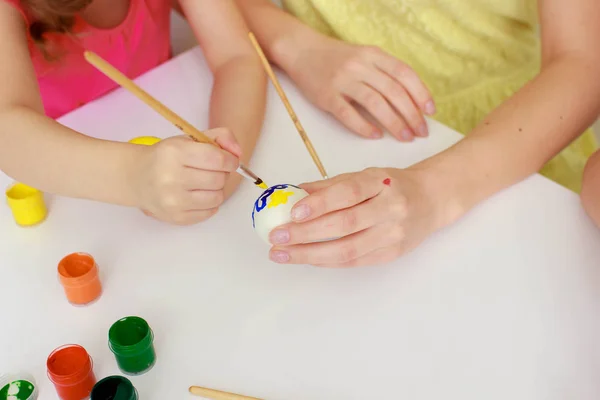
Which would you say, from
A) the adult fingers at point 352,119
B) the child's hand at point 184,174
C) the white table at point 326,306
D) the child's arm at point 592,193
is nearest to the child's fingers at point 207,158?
the child's hand at point 184,174

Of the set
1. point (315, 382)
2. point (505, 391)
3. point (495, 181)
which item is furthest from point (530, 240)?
point (315, 382)

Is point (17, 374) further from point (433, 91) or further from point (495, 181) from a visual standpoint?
point (433, 91)

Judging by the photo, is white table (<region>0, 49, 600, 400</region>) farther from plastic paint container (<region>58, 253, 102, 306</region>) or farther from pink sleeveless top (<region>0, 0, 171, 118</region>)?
pink sleeveless top (<region>0, 0, 171, 118</region>)

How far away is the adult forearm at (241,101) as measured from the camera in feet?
2.48

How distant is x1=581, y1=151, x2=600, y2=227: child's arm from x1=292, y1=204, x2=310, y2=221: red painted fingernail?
0.32 metres

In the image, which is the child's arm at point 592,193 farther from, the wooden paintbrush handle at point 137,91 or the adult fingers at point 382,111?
the wooden paintbrush handle at point 137,91

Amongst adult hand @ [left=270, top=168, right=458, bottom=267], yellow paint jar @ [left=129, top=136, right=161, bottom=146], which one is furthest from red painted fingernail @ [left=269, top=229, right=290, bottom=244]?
yellow paint jar @ [left=129, top=136, right=161, bottom=146]

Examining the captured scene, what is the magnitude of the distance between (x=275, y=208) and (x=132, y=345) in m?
0.18

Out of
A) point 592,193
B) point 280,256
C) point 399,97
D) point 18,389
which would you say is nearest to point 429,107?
point 399,97

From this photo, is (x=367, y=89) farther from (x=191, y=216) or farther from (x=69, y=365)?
(x=69, y=365)

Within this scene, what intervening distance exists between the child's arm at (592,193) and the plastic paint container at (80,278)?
1.72 ft

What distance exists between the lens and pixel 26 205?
2.19 ft

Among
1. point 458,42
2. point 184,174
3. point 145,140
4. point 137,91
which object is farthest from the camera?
point 458,42

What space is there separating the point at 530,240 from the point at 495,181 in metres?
0.08
